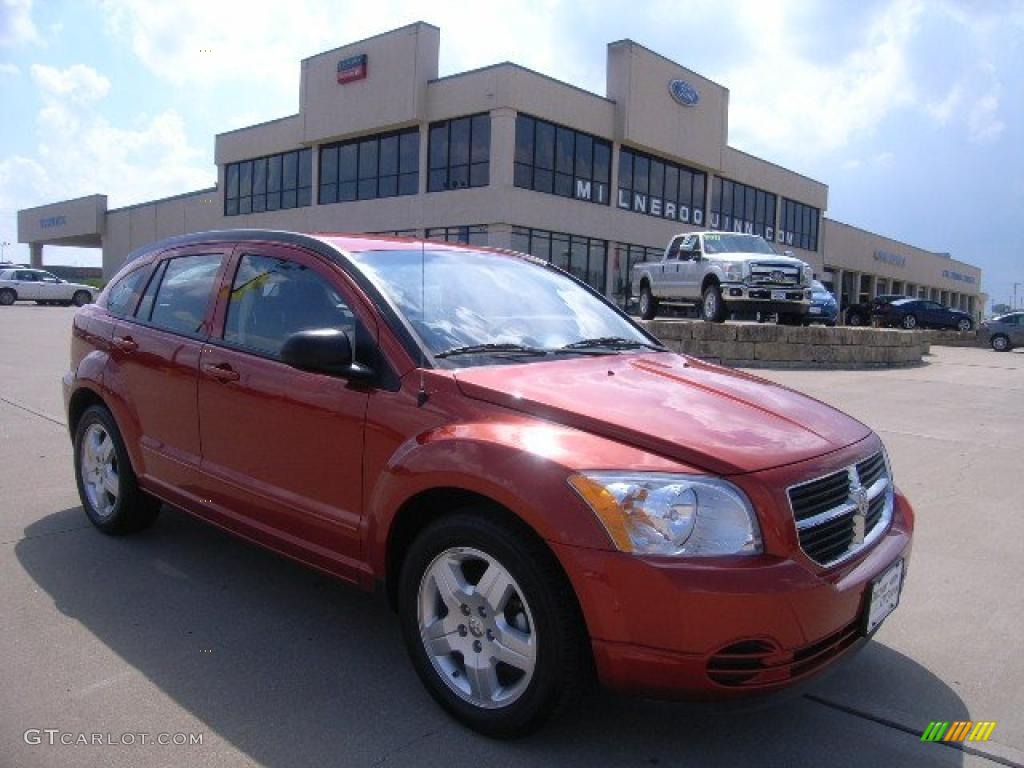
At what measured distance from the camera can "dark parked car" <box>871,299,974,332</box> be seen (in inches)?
1323

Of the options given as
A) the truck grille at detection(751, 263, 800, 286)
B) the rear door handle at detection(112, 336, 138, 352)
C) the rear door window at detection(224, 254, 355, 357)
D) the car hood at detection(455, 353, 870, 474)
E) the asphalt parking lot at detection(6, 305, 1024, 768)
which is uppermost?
the truck grille at detection(751, 263, 800, 286)

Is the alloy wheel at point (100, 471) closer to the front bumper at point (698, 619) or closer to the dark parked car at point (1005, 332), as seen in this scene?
the front bumper at point (698, 619)

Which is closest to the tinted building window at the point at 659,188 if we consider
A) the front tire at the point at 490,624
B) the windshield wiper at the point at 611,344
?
the windshield wiper at the point at 611,344

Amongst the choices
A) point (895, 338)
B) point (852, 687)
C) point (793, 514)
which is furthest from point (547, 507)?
point (895, 338)

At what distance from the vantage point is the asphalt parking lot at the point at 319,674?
2.79 metres

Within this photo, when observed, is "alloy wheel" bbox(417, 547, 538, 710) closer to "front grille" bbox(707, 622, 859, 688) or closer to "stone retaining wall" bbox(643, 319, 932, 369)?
"front grille" bbox(707, 622, 859, 688)

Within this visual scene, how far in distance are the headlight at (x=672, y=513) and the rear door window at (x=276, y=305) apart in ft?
4.68

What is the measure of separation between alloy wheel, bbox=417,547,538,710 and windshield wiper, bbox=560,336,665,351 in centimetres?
118

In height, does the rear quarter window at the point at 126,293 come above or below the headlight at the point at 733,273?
below

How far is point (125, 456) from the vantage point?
4633 mm

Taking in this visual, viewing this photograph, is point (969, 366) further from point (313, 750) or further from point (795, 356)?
point (313, 750)

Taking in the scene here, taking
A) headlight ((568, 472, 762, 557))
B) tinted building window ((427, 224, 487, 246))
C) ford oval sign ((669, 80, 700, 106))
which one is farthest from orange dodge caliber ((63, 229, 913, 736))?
ford oval sign ((669, 80, 700, 106))

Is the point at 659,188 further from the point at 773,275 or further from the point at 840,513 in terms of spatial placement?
the point at 840,513

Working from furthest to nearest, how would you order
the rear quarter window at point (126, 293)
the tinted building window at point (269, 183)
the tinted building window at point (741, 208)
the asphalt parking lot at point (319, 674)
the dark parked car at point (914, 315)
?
the tinted building window at point (741, 208), the tinted building window at point (269, 183), the dark parked car at point (914, 315), the rear quarter window at point (126, 293), the asphalt parking lot at point (319, 674)
